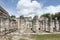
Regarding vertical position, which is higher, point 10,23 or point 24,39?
point 10,23

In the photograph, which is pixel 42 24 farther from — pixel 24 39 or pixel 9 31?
pixel 24 39

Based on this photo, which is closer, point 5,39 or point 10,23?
point 5,39

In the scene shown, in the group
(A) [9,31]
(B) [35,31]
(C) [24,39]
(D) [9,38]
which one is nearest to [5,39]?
(D) [9,38]

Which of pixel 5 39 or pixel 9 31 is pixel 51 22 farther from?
pixel 5 39

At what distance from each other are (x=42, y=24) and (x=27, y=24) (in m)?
2.36

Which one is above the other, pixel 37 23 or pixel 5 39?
pixel 37 23

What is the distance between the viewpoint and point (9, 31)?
1781cm

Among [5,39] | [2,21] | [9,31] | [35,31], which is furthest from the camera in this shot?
[35,31]

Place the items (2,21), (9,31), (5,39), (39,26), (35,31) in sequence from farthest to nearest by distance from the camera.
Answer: (39,26) < (35,31) < (9,31) < (2,21) < (5,39)

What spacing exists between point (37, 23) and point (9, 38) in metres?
7.69

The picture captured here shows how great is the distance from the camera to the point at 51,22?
23.5 meters

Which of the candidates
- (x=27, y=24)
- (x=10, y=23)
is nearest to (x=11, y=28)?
(x=10, y=23)

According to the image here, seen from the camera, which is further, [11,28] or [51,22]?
[51,22]

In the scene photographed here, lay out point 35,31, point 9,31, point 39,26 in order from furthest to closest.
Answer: point 39,26
point 35,31
point 9,31
